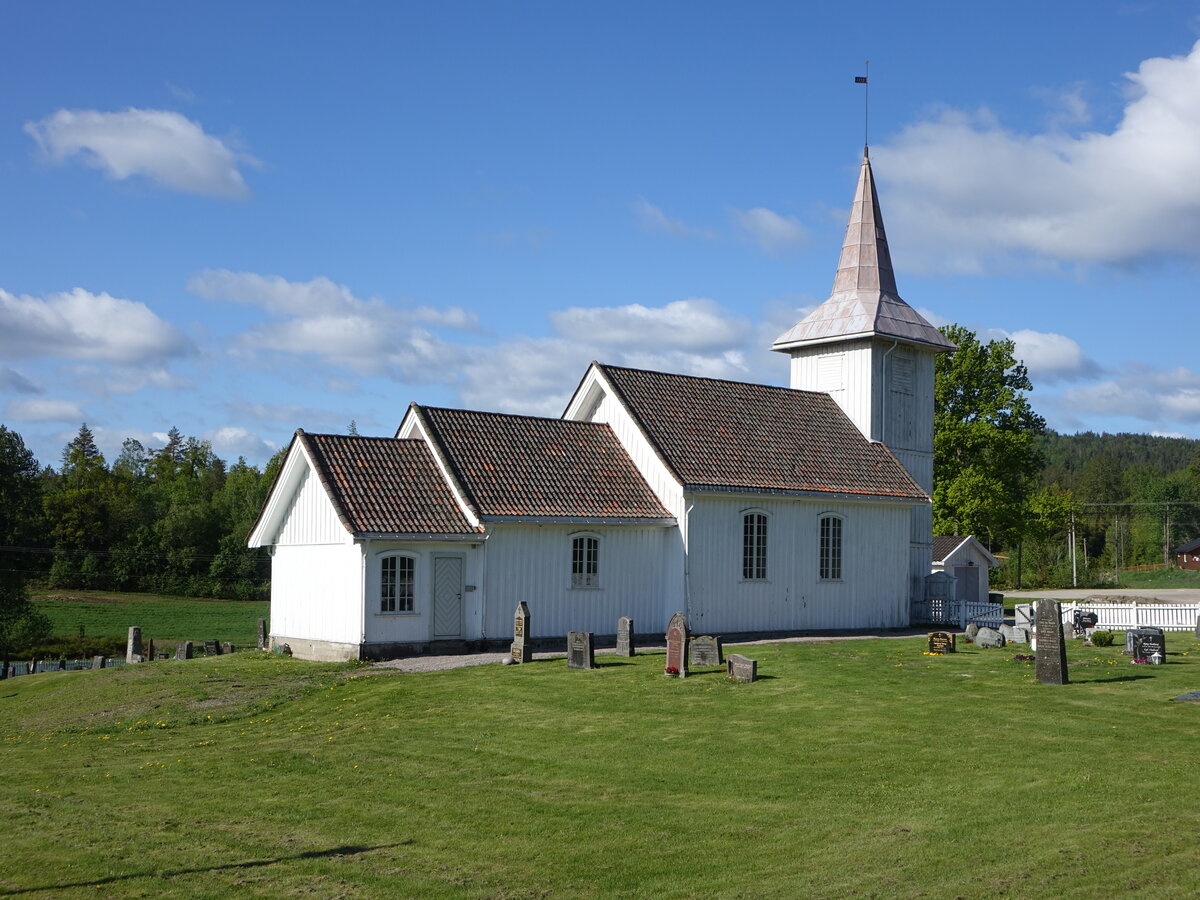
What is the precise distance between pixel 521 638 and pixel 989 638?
Result: 10.5m

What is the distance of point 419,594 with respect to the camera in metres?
26.2

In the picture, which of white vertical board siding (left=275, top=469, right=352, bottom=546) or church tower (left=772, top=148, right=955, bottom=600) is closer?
white vertical board siding (left=275, top=469, right=352, bottom=546)

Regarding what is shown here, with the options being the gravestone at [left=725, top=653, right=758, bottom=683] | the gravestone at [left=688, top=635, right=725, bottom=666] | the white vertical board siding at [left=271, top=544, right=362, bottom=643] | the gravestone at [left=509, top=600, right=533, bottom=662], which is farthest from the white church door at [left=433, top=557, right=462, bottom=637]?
the gravestone at [left=725, top=653, right=758, bottom=683]

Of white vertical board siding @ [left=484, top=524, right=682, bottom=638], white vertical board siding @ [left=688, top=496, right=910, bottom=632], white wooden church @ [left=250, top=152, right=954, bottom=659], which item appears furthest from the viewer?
white vertical board siding @ [left=688, top=496, right=910, bottom=632]

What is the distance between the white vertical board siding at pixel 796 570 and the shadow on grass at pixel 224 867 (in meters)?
18.8

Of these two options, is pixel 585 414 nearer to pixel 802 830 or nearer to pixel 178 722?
pixel 178 722

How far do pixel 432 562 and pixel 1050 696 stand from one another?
13.6m

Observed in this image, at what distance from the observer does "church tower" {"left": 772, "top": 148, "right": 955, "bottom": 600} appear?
36500 mm

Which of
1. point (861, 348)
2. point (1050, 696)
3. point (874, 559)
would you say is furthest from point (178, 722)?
point (861, 348)

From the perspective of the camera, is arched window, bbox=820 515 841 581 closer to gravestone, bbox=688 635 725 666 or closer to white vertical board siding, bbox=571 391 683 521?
white vertical board siding, bbox=571 391 683 521

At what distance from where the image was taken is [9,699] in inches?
996

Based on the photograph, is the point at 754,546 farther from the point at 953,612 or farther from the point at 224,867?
the point at 224,867

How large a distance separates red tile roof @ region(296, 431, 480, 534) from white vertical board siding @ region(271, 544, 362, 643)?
937 mm

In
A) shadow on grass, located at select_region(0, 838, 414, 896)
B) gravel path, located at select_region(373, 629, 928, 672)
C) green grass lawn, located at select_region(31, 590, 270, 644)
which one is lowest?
green grass lawn, located at select_region(31, 590, 270, 644)
